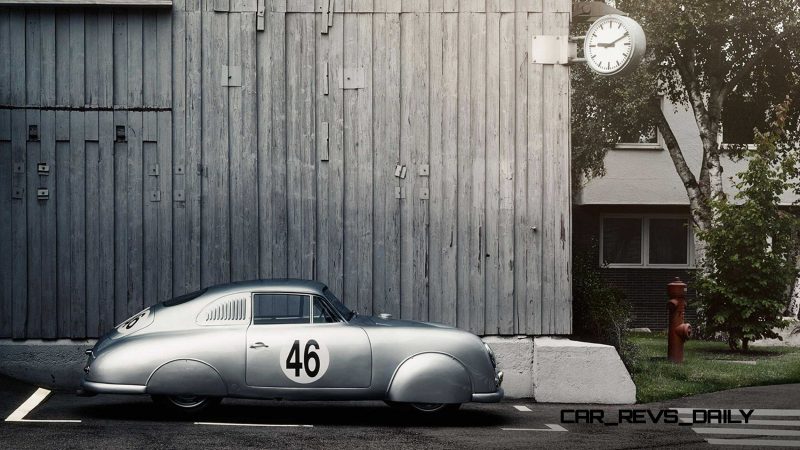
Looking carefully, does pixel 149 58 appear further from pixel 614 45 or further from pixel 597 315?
pixel 597 315

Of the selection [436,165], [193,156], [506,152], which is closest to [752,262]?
[506,152]

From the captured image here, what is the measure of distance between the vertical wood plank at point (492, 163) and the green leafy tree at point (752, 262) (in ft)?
24.7

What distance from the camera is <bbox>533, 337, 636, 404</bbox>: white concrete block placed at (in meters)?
11.7

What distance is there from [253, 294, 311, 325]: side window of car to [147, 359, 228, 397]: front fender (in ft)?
2.10

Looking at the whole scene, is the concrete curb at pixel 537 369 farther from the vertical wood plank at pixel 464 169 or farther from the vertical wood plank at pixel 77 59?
the vertical wood plank at pixel 77 59

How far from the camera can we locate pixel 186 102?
12227 mm

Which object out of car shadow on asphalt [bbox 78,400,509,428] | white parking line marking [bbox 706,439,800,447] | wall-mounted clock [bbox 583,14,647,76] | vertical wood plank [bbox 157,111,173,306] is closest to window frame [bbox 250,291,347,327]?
car shadow on asphalt [bbox 78,400,509,428]

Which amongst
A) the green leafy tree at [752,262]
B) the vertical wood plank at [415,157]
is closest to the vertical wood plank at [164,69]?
the vertical wood plank at [415,157]

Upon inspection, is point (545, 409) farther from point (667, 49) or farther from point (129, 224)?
point (667, 49)

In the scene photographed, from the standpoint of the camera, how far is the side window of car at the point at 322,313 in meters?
9.83

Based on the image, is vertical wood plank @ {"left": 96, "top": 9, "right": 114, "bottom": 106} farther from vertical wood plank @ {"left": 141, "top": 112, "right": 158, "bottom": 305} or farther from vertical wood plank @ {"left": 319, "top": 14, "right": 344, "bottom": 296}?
vertical wood plank @ {"left": 319, "top": 14, "right": 344, "bottom": 296}

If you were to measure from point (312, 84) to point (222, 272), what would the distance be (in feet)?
7.67

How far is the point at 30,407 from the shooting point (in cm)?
1029

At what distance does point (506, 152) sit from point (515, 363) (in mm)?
2369
